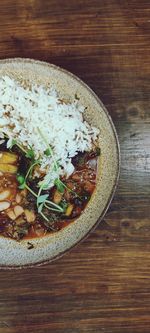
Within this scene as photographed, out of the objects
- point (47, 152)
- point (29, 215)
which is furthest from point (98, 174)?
point (29, 215)

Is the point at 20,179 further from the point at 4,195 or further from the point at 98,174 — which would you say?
the point at 98,174

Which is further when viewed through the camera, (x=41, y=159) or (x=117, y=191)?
(x=117, y=191)

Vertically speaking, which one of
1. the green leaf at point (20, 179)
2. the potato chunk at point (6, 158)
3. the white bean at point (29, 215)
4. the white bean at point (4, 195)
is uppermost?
A: the potato chunk at point (6, 158)

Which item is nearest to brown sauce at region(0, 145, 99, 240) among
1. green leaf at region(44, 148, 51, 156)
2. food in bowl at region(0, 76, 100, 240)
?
food in bowl at region(0, 76, 100, 240)

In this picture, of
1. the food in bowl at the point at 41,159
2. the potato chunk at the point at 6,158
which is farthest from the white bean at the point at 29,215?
the potato chunk at the point at 6,158

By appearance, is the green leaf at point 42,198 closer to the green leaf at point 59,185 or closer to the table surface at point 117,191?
the green leaf at point 59,185
